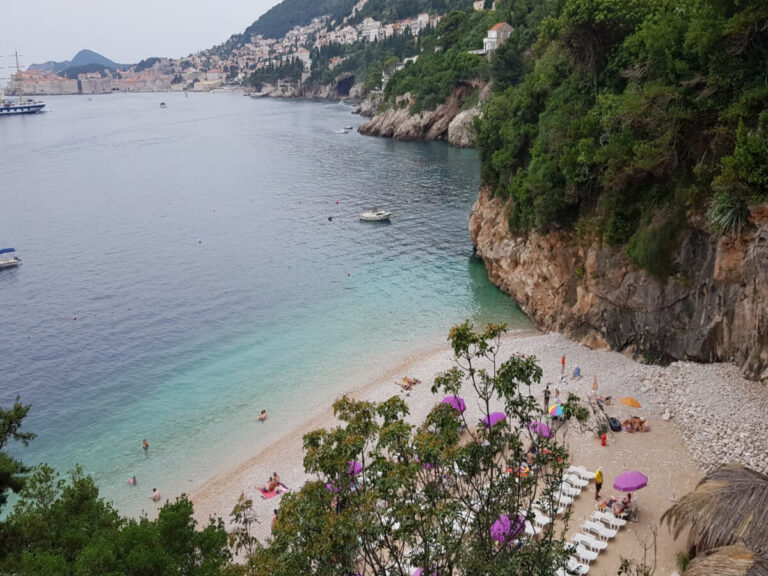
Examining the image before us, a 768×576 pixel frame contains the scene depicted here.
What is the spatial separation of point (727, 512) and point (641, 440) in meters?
6.22

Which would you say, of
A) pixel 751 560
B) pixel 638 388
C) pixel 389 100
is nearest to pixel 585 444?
pixel 638 388

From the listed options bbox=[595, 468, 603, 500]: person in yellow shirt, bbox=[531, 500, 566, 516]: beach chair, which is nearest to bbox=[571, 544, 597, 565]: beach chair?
bbox=[531, 500, 566, 516]: beach chair

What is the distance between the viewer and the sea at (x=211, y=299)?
26.1 m

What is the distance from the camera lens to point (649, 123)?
22578mm

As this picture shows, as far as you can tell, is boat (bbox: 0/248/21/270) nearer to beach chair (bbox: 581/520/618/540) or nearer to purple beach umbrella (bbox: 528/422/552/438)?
purple beach umbrella (bbox: 528/422/552/438)

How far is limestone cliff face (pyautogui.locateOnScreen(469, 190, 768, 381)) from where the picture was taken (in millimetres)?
19531

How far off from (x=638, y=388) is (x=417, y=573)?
40.2 feet

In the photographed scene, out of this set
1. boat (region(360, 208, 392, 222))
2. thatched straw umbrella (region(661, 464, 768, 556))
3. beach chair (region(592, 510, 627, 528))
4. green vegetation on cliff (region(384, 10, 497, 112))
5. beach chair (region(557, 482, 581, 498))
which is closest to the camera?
thatched straw umbrella (region(661, 464, 768, 556))

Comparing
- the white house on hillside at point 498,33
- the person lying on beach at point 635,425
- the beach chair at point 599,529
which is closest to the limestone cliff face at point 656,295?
the person lying on beach at point 635,425

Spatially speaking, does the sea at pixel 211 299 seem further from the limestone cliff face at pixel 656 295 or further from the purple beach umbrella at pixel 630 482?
the purple beach umbrella at pixel 630 482

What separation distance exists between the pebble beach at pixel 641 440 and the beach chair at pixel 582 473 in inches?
16.7

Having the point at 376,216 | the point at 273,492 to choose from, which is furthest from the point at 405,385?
the point at 376,216

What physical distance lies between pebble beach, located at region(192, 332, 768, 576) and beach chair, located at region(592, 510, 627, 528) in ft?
0.84

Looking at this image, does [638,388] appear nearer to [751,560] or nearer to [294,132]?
[751,560]
